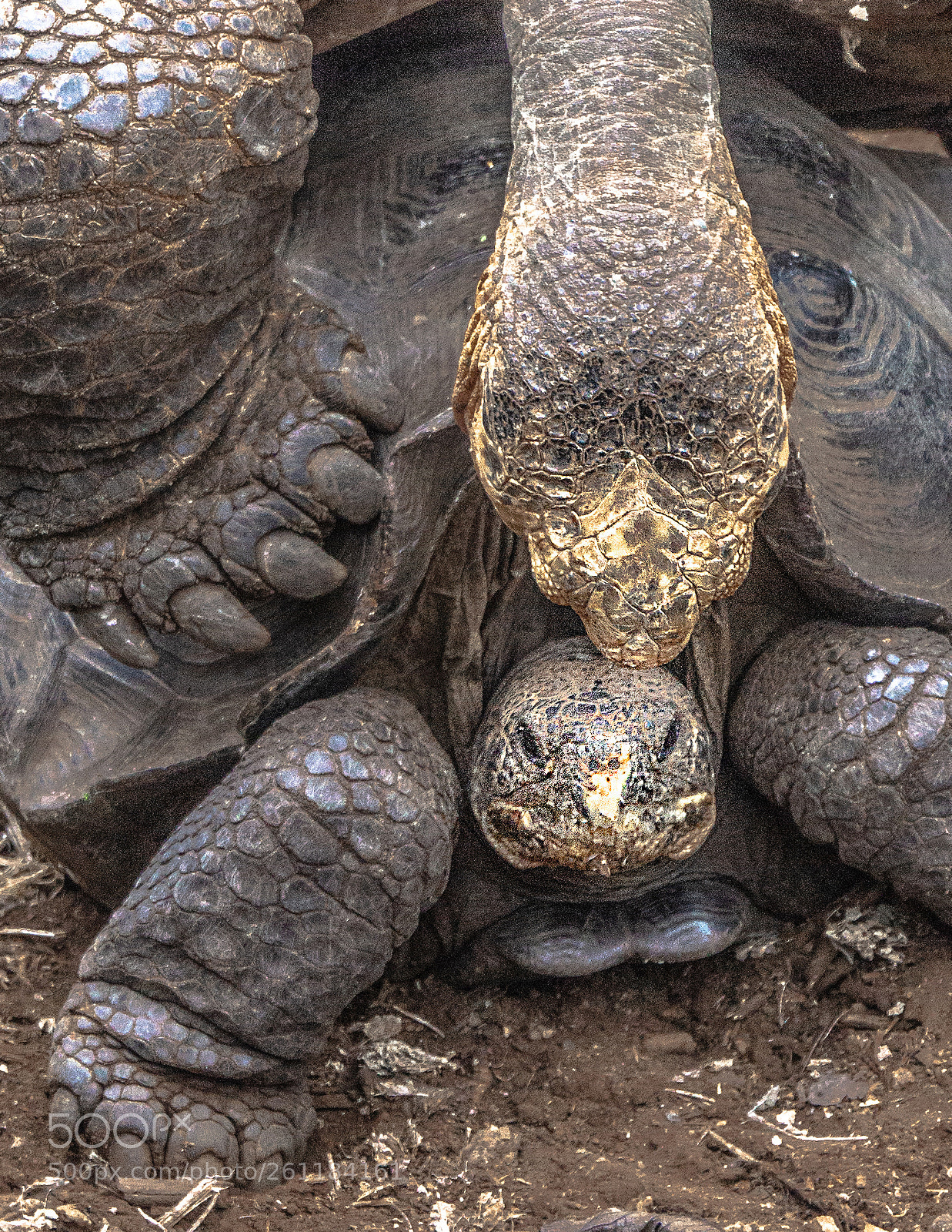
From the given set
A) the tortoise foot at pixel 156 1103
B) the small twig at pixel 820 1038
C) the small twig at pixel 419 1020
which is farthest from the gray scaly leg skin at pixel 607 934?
the tortoise foot at pixel 156 1103

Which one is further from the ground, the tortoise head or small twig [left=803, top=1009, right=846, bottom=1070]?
the tortoise head

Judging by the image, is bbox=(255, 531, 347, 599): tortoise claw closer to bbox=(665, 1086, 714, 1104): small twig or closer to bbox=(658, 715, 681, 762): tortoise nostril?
bbox=(658, 715, 681, 762): tortoise nostril

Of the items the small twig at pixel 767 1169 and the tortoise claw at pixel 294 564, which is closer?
the small twig at pixel 767 1169

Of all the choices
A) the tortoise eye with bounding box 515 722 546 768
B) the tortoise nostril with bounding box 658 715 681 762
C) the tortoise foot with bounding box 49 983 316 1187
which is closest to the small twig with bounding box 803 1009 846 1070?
the tortoise nostril with bounding box 658 715 681 762

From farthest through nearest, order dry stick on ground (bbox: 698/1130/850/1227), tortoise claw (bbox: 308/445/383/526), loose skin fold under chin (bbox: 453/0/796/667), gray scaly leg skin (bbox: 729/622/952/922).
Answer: gray scaly leg skin (bbox: 729/622/952/922) < tortoise claw (bbox: 308/445/383/526) < dry stick on ground (bbox: 698/1130/850/1227) < loose skin fold under chin (bbox: 453/0/796/667)

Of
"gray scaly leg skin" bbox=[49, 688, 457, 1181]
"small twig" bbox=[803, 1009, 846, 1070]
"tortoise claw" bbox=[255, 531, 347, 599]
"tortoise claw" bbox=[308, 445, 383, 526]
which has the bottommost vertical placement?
"small twig" bbox=[803, 1009, 846, 1070]

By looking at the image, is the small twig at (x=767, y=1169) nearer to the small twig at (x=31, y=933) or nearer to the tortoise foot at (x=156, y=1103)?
the tortoise foot at (x=156, y=1103)

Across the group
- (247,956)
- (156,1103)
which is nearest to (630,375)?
(247,956)

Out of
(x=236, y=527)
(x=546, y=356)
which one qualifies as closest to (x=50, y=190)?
(x=236, y=527)
